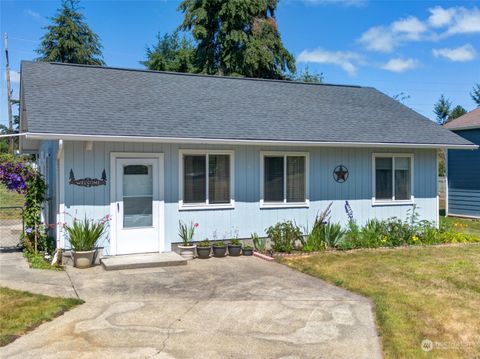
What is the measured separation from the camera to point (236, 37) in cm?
2572

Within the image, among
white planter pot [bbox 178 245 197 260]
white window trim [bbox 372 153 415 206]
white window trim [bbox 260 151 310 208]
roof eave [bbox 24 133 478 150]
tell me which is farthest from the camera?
white window trim [bbox 372 153 415 206]

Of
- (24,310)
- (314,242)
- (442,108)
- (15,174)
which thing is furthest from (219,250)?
(442,108)

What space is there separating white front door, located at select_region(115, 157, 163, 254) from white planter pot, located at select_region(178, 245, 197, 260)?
1.67 ft

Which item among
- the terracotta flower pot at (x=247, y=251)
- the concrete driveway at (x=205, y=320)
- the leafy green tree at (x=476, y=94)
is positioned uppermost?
the leafy green tree at (x=476, y=94)

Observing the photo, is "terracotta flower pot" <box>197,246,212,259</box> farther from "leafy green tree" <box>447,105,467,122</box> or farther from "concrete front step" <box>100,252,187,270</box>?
"leafy green tree" <box>447,105,467,122</box>

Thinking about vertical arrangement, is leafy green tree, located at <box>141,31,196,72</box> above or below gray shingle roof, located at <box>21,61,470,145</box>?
above

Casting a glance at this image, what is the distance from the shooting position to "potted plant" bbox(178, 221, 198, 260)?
9.72m

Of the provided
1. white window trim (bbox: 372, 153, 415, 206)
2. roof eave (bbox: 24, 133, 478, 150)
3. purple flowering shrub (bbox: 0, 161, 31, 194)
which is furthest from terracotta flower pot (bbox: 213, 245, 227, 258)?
white window trim (bbox: 372, 153, 415, 206)

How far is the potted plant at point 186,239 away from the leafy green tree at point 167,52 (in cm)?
2224

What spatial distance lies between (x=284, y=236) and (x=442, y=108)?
2230 inches

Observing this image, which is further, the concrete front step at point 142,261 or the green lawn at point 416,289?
the concrete front step at point 142,261

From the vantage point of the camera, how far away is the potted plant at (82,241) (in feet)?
28.5

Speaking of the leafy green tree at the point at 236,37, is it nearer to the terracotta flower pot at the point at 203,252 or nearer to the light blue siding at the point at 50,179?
the light blue siding at the point at 50,179

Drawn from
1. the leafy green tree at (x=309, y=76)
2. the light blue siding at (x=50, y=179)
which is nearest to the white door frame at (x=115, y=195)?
the light blue siding at (x=50, y=179)
